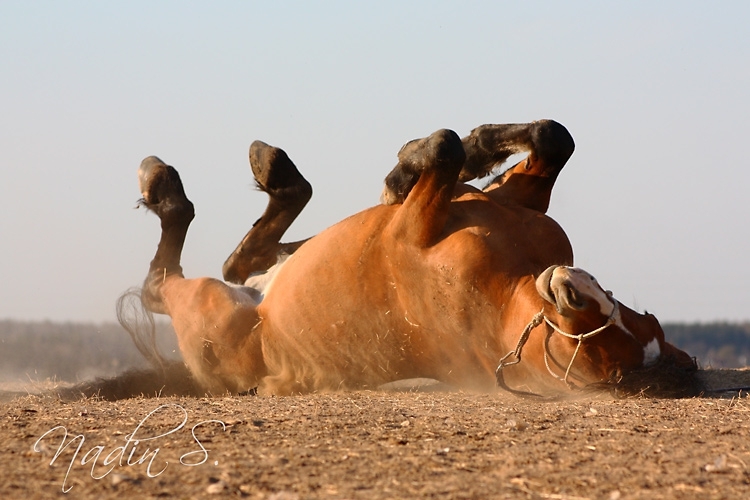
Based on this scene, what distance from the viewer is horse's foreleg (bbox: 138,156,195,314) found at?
26.2 feet

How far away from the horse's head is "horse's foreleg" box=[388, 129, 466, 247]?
0.98 meters

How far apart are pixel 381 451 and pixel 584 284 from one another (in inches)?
69.3

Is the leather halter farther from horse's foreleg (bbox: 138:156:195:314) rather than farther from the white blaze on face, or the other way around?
horse's foreleg (bbox: 138:156:195:314)

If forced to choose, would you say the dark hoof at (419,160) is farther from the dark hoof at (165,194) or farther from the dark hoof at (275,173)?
the dark hoof at (165,194)

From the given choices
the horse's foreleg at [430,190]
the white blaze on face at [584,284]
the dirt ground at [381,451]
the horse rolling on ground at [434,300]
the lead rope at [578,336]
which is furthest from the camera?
the horse's foreleg at [430,190]

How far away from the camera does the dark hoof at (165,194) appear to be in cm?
800

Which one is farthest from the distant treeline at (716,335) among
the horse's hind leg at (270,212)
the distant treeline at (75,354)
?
the horse's hind leg at (270,212)

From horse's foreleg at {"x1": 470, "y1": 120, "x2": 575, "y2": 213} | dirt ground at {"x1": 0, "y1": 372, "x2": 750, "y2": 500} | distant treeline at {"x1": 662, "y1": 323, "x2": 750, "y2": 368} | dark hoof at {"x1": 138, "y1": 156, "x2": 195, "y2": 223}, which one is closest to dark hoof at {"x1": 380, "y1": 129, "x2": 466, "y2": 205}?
horse's foreleg at {"x1": 470, "y1": 120, "x2": 575, "y2": 213}

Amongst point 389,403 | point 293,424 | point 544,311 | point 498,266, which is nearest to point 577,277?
point 544,311

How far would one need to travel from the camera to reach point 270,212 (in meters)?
7.75

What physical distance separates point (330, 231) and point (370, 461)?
3374mm

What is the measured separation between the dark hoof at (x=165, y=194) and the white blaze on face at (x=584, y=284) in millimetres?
4197

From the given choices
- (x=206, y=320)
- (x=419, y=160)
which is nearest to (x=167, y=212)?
(x=206, y=320)

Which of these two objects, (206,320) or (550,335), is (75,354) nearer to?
(206,320)
